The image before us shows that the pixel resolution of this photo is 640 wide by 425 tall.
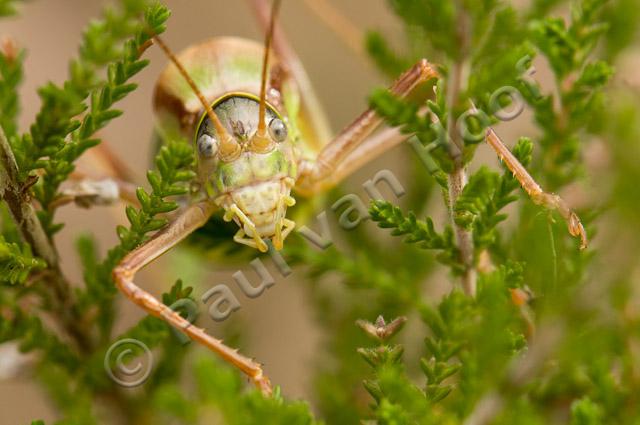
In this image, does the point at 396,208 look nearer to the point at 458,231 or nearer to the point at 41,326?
the point at 458,231

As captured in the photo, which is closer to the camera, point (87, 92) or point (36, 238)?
Result: point (87, 92)

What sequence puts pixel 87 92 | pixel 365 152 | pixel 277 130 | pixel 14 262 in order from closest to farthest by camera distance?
pixel 87 92, pixel 14 262, pixel 277 130, pixel 365 152

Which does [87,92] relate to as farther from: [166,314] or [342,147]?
[342,147]

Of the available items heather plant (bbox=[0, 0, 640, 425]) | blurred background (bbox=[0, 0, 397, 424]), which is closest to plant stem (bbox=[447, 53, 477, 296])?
heather plant (bbox=[0, 0, 640, 425])

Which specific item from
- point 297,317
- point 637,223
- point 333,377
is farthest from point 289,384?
point 637,223
